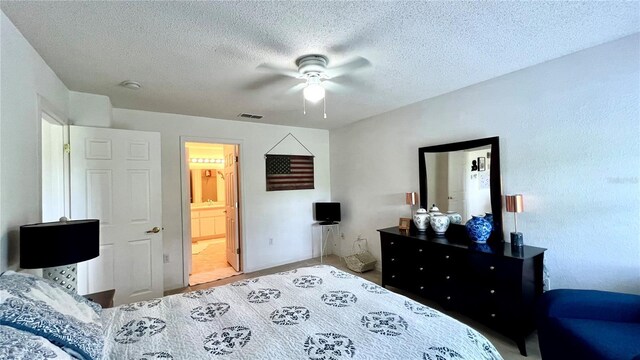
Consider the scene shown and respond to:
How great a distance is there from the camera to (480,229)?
263cm

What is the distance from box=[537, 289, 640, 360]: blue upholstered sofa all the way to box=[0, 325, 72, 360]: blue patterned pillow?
2.49 metres

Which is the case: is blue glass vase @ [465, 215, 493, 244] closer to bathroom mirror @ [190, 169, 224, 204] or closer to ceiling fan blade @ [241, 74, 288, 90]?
ceiling fan blade @ [241, 74, 288, 90]

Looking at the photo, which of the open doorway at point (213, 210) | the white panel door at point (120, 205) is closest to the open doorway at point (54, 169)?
the white panel door at point (120, 205)

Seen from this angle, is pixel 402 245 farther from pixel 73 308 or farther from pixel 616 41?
pixel 73 308

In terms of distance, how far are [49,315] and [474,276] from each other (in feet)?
9.45

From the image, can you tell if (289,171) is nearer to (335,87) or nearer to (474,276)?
(335,87)

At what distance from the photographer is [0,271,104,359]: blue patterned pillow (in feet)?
3.12

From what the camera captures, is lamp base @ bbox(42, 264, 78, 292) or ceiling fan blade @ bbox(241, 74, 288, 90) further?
ceiling fan blade @ bbox(241, 74, 288, 90)

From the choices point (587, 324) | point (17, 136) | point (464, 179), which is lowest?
point (587, 324)

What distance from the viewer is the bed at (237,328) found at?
101cm

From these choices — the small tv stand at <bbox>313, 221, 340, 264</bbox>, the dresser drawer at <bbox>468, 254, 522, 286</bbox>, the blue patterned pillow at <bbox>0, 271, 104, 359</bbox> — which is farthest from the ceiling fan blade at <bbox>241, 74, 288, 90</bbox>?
the small tv stand at <bbox>313, 221, 340, 264</bbox>

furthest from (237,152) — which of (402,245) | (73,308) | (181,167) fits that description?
(73,308)

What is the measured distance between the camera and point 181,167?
3.76 meters

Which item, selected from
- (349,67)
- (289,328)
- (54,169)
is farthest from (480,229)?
(54,169)
